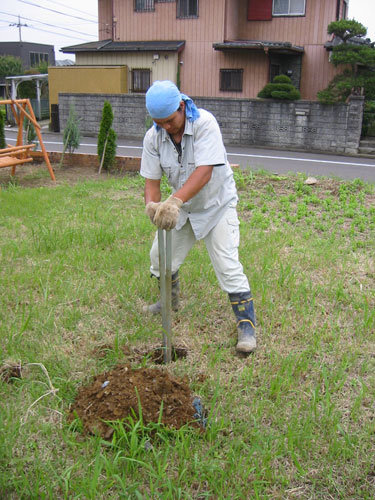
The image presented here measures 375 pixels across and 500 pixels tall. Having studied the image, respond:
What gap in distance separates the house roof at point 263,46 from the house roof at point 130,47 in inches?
65.7

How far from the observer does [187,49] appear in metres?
19.7

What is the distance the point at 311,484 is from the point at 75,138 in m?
8.65

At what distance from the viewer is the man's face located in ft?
9.65

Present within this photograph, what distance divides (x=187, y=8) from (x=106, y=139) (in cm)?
1274

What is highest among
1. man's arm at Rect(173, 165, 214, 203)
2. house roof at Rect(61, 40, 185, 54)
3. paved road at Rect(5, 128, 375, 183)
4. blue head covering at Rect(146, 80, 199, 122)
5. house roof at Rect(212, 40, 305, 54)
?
house roof at Rect(61, 40, 185, 54)

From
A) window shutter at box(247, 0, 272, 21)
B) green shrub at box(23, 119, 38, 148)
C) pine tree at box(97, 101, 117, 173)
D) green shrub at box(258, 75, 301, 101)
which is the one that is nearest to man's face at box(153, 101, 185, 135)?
pine tree at box(97, 101, 117, 173)

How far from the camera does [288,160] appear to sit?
12.4m

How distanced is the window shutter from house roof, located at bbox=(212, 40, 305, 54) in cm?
97

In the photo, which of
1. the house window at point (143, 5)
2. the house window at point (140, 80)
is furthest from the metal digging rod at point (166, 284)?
the house window at point (143, 5)

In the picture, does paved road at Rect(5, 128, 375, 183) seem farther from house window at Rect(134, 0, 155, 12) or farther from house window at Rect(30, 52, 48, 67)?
house window at Rect(30, 52, 48, 67)

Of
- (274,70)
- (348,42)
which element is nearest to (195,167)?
(348,42)

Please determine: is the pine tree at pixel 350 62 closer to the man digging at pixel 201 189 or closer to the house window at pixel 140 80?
the house window at pixel 140 80

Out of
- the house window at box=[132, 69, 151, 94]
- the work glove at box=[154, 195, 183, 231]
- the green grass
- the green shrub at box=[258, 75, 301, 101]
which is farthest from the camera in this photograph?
the house window at box=[132, 69, 151, 94]

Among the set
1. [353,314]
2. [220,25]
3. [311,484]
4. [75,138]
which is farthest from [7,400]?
[220,25]
